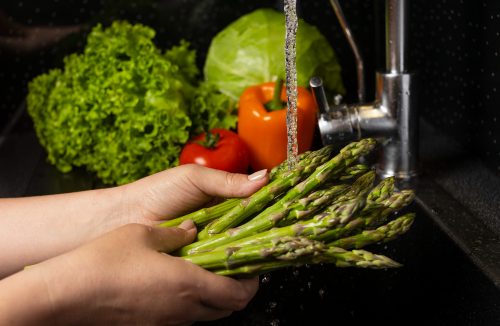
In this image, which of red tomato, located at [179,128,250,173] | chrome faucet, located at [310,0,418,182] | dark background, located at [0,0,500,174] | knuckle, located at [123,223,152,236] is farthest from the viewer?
dark background, located at [0,0,500,174]

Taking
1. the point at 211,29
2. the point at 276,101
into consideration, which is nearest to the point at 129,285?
the point at 276,101

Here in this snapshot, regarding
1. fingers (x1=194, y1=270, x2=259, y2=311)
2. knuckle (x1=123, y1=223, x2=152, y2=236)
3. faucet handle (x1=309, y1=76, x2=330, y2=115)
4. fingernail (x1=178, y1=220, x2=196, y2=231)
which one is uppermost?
faucet handle (x1=309, y1=76, x2=330, y2=115)

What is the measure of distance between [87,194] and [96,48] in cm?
61

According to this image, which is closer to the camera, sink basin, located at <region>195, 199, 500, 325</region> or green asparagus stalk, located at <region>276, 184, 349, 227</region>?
green asparagus stalk, located at <region>276, 184, 349, 227</region>

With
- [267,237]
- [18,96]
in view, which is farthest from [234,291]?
[18,96]

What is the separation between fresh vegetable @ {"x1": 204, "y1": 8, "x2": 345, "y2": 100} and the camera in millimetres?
1942

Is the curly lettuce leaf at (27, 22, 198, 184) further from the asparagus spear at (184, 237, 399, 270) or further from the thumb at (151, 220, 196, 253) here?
the asparagus spear at (184, 237, 399, 270)

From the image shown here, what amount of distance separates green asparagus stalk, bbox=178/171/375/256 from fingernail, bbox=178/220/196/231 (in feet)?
0.14

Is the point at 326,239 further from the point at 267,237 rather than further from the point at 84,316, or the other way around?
the point at 84,316

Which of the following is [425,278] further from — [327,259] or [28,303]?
[28,303]

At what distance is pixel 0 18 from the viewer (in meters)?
2.07

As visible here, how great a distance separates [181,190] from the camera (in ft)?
4.25

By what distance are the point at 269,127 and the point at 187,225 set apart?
1.85ft

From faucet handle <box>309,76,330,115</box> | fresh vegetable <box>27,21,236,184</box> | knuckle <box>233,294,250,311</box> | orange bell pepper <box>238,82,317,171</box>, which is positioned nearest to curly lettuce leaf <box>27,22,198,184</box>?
fresh vegetable <box>27,21,236,184</box>
